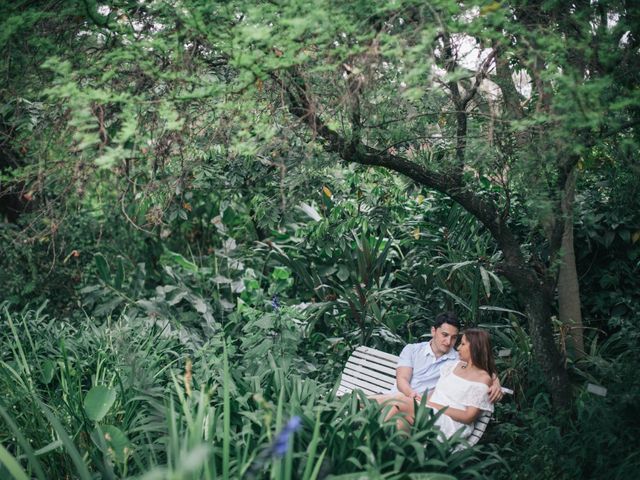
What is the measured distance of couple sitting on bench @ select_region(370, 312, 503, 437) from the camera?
4.22 m

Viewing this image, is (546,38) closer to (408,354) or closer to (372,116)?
(372,116)

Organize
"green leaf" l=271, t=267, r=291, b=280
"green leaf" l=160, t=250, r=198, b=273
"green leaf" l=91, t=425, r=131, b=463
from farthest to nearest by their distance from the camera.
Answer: "green leaf" l=160, t=250, r=198, b=273 → "green leaf" l=271, t=267, r=291, b=280 → "green leaf" l=91, t=425, r=131, b=463

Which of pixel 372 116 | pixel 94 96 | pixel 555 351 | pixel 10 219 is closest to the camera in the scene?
pixel 94 96

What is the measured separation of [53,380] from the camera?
530 centimetres

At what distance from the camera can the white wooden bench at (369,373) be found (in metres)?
5.06

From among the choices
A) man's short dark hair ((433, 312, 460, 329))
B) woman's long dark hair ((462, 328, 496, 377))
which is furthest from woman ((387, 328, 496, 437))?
man's short dark hair ((433, 312, 460, 329))

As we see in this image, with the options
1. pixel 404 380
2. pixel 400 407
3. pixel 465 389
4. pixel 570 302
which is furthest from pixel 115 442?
pixel 570 302

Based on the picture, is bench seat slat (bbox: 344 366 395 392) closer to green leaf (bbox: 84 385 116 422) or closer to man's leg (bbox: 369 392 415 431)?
man's leg (bbox: 369 392 415 431)

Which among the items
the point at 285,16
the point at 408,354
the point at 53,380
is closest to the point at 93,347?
the point at 53,380

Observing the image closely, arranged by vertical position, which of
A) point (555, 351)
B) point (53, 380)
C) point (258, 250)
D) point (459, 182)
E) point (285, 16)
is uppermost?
point (285, 16)

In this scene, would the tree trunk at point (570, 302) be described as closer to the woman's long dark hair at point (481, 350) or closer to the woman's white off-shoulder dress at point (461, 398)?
the woman's long dark hair at point (481, 350)

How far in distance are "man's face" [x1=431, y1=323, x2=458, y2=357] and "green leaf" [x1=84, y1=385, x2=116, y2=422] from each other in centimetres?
221

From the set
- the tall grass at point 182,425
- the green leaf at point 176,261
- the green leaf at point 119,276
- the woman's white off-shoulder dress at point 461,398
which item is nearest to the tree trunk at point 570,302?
the woman's white off-shoulder dress at point 461,398

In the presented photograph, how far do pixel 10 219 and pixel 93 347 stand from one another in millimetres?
2809
